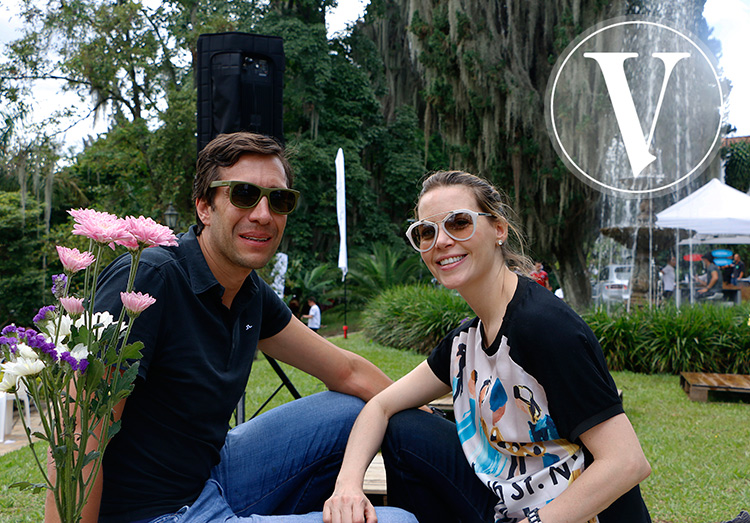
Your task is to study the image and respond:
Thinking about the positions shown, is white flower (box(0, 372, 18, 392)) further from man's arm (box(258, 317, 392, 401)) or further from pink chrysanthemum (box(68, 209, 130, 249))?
man's arm (box(258, 317, 392, 401))

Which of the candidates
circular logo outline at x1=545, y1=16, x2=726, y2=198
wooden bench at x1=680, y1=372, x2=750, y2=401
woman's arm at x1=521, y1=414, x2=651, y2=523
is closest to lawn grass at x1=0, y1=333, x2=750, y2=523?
wooden bench at x1=680, y1=372, x2=750, y2=401

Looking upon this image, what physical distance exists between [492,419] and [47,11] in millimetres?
18310

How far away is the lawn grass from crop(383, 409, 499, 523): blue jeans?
198 centimetres

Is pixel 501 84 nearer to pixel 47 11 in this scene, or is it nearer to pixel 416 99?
pixel 416 99

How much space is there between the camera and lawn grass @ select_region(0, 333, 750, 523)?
3.38 meters

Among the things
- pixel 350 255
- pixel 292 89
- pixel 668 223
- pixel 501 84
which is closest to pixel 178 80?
pixel 292 89

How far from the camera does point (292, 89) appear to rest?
17.1 metres

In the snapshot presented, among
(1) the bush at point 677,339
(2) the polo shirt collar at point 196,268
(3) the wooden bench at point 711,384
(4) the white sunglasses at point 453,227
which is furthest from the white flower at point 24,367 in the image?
(1) the bush at point 677,339

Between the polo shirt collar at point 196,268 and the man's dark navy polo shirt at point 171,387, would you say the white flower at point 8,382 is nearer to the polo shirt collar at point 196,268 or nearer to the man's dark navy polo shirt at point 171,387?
the man's dark navy polo shirt at point 171,387

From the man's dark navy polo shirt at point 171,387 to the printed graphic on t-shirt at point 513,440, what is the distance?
2.09 feet

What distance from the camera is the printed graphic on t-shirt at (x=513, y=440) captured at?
56.9 inches

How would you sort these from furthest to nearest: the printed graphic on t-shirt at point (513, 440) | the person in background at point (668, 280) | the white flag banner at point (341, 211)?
the person in background at point (668, 280) → the white flag banner at point (341, 211) → the printed graphic on t-shirt at point (513, 440)

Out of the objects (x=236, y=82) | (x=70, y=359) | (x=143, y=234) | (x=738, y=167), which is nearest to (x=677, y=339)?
(x=236, y=82)

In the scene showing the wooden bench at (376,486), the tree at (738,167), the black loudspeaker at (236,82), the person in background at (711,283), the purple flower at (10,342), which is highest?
Result: the tree at (738,167)
